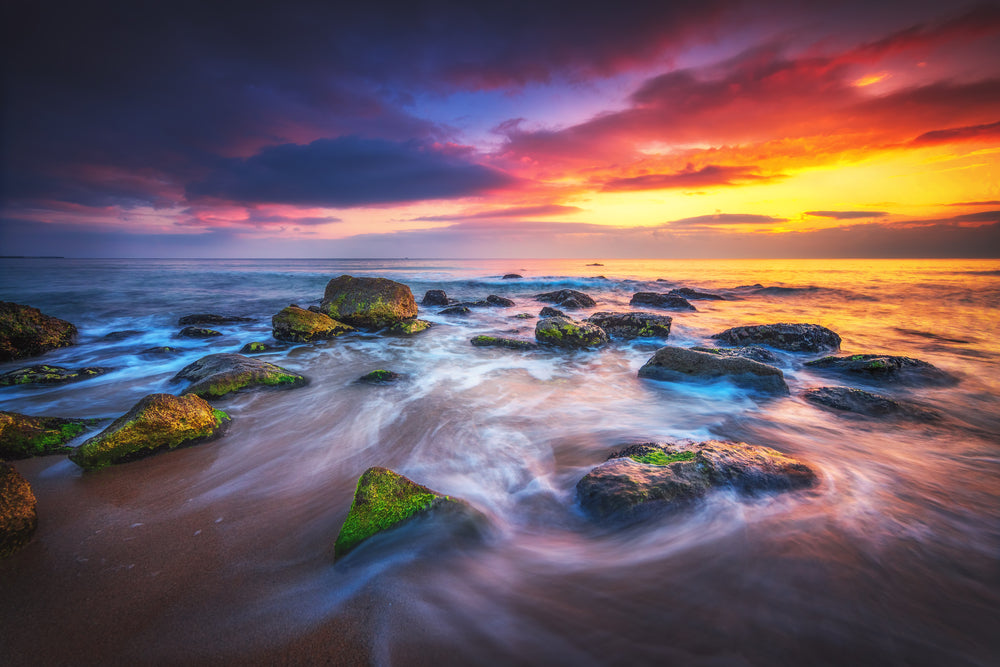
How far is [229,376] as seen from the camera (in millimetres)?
5582

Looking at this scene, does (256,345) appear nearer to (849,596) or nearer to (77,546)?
(77,546)

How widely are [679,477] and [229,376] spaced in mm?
6116

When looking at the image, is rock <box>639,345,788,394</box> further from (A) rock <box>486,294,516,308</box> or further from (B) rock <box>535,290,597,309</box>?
(A) rock <box>486,294,516,308</box>

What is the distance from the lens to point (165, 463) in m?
3.61

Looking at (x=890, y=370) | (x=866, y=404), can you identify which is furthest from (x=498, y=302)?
(x=866, y=404)

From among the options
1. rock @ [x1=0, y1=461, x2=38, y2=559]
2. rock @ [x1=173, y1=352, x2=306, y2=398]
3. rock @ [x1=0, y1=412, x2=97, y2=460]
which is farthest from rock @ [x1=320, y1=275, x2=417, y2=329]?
rock @ [x1=0, y1=461, x2=38, y2=559]

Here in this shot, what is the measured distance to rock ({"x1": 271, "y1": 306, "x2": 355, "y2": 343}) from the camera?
29.6 feet

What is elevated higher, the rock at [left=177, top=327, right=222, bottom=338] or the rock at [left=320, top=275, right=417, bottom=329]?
the rock at [left=320, top=275, right=417, bottom=329]

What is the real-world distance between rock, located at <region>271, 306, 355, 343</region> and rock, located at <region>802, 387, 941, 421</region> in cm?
999

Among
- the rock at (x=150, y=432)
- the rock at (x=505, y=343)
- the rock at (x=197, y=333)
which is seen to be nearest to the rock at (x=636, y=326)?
the rock at (x=505, y=343)

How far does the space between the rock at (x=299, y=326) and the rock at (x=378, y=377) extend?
3.46 m

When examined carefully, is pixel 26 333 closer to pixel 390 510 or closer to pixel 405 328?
pixel 405 328

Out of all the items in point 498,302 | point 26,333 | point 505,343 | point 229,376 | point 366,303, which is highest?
point 366,303

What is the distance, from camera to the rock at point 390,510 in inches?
98.9
